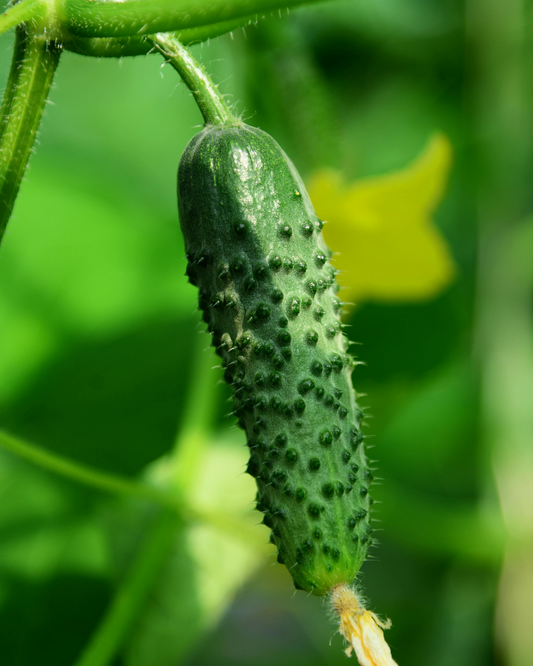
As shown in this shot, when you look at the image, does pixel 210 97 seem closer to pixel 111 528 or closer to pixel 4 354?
pixel 4 354

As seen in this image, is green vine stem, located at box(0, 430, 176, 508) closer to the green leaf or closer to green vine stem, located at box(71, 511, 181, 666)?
green vine stem, located at box(71, 511, 181, 666)

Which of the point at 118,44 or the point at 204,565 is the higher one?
A: the point at 118,44

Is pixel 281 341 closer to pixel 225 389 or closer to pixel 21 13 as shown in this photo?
pixel 21 13

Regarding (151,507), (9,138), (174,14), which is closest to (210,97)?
(174,14)

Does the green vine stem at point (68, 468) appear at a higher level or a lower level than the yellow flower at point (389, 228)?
lower

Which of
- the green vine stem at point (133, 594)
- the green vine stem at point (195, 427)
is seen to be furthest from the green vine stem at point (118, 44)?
the green vine stem at point (133, 594)

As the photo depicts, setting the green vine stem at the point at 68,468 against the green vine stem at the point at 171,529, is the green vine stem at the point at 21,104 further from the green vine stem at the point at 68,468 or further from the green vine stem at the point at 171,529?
the green vine stem at the point at 171,529

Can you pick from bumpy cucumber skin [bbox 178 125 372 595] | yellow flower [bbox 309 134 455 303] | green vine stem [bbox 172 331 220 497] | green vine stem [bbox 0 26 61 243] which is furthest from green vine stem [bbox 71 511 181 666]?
green vine stem [bbox 0 26 61 243]

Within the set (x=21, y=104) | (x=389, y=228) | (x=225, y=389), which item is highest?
(x=389, y=228)

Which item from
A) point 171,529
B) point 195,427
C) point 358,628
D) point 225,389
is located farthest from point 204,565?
point 358,628
